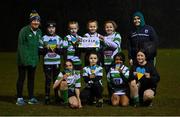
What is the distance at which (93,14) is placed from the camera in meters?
27.0

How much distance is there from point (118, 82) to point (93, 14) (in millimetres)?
17507

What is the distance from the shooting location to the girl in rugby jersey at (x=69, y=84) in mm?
9406

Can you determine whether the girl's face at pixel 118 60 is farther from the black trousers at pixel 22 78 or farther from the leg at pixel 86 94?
the black trousers at pixel 22 78

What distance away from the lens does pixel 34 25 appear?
9883 millimetres

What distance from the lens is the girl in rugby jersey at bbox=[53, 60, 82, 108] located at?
941 cm

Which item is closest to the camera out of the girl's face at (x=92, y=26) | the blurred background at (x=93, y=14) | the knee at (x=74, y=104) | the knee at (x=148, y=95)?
the knee at (x=74, y=104)

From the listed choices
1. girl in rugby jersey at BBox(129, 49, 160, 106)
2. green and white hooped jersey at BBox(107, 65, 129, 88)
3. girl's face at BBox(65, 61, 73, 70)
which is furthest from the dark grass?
girl's face at BBox(65, 61, 73, 70)

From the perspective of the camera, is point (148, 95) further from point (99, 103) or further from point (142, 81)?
point (99, 103)

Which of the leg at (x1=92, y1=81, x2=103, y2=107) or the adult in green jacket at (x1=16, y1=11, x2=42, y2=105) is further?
the adult in green jacket at (x1=16, y1=11, x2=42, y2=105)

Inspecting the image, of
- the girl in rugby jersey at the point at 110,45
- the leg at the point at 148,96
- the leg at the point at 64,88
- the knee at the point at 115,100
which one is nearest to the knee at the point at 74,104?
the leg at the point at 64,88

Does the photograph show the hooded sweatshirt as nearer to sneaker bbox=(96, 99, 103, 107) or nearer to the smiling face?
the smiling face

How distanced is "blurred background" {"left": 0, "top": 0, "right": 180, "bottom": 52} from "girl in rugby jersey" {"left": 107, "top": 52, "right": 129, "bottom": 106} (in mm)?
16746

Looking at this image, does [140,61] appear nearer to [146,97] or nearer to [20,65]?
[146,97]

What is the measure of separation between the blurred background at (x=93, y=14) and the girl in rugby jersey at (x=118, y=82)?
1675 cm
